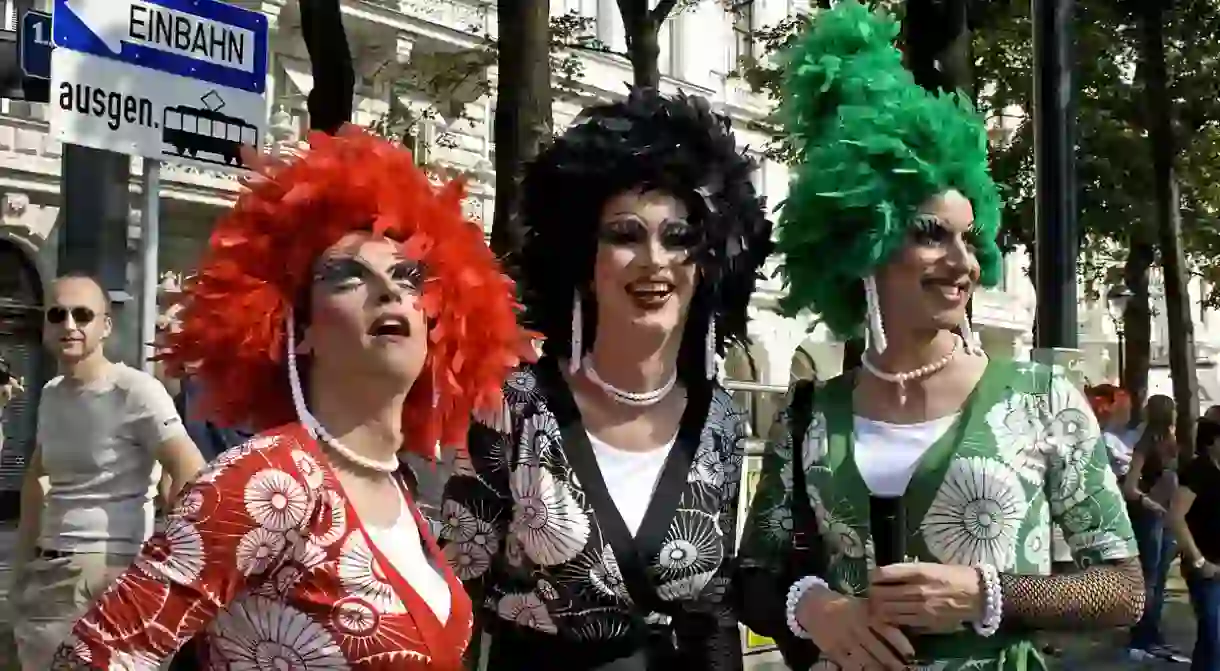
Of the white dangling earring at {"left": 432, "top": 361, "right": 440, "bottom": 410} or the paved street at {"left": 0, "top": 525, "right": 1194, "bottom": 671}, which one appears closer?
the white dangling earring at {"left": 432, "top": 361, "right": 440, "bottom": 410}

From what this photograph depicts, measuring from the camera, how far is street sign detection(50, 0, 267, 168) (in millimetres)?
4324

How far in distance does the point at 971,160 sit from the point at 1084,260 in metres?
19.9

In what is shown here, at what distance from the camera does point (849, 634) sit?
2.55 m

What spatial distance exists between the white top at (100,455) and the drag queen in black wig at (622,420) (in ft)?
6.33

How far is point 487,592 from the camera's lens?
9.53 feet

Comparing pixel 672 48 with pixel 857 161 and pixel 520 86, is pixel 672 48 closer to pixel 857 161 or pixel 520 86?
pixel 520 86

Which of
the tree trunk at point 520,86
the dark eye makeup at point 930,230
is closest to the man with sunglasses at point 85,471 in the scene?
the tree trunk at point 520,86

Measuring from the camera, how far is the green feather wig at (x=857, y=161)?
2.75 m

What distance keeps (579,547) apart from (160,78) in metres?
2.57

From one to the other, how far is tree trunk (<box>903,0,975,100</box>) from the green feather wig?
353cm

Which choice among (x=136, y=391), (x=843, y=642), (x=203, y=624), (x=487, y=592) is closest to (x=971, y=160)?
(x=843, y=642)

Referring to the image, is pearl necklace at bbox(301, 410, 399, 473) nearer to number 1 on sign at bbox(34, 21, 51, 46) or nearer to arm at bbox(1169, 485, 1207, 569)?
number 1 on sign at bbox(34, 21, 51, 46)

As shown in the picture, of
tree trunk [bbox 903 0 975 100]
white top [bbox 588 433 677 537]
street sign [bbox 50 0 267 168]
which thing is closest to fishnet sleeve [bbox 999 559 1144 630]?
white top [bbox 588 433 677 537]

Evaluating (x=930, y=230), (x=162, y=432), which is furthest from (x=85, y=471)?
(x=930, y=230)
